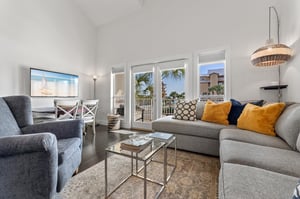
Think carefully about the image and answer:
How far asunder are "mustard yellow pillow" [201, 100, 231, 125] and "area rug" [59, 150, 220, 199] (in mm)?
644

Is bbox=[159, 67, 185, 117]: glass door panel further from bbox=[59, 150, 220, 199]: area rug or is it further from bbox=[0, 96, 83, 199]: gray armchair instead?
bbox=[0, 96, 83, 199]: gray armchair

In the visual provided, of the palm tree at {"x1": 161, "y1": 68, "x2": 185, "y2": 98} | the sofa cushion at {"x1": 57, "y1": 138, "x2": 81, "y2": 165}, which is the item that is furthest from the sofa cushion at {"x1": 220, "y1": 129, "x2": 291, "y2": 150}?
the palm tree at {"x1": 161, "y1": 68, "x2": 185, "y2": 98}

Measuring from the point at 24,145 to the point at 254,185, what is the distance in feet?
4.66

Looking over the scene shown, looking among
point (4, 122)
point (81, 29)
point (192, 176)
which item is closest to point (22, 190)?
point (4, 122)

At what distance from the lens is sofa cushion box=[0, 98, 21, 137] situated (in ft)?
4.33

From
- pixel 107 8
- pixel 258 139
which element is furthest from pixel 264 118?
pixel 107 8

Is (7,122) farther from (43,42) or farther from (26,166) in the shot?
(43,42)

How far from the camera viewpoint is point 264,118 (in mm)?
1799

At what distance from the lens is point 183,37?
136 inches

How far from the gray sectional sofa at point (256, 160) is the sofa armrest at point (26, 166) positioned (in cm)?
114

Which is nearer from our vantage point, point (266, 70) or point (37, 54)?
point (266, 70)

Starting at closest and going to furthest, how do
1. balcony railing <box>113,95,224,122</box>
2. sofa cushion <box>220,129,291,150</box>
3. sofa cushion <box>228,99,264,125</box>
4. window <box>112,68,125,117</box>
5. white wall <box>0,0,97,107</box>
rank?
sofa cushion <box>220,129,291,150</box>, sofa cushion <box>228,99,264,125</box>, white wall <box>0,0,97,107</box>, balcony railing <box>113,95,224,122</box>, window <box>112,68,125,117</box>

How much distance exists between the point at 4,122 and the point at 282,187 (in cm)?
219

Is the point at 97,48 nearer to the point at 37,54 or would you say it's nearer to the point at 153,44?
the point at 37,54
